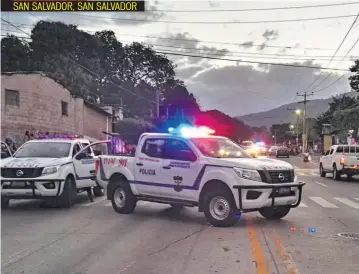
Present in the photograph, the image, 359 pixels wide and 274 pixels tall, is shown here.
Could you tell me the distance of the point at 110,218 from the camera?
10.5 m

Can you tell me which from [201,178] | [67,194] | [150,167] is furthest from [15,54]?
[201,178]

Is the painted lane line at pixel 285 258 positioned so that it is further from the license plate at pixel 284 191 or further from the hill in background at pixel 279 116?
the hill in background at pixel 279 116

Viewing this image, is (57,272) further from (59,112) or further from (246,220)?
(59,112)

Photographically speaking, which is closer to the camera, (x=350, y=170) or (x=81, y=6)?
(x=81, y=6)

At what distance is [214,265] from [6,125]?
2234 cm

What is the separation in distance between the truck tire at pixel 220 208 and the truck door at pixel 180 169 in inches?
17.7

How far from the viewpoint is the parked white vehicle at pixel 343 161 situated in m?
23.4

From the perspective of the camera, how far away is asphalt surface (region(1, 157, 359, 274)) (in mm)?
6250

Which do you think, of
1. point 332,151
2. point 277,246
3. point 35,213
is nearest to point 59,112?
point 332,151

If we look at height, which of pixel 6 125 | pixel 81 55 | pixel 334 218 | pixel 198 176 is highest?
pixel 81 55

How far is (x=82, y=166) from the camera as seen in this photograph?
13.3 metres

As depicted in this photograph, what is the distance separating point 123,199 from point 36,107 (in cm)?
1907

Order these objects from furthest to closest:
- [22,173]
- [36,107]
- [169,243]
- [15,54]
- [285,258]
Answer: [15,54] → [36,107] → [22,173] → [169,243] → [285,258]

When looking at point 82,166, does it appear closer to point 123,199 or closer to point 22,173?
point 22,173
